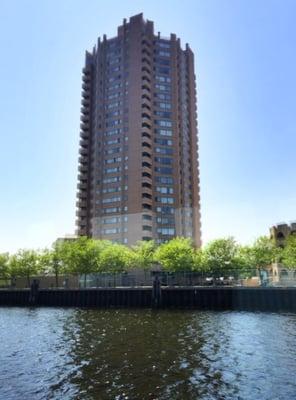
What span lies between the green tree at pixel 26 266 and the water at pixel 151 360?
55046 mm

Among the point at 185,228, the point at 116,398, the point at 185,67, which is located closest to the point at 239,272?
the point at 116,398

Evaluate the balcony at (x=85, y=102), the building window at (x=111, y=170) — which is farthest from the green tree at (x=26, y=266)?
the balcony at (x=85, y=102)

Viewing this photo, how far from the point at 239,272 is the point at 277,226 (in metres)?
59.3

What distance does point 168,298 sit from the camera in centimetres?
6612

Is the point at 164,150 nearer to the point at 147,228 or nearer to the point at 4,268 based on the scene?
the point at 147,228

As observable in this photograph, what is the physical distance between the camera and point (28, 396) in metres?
19.3

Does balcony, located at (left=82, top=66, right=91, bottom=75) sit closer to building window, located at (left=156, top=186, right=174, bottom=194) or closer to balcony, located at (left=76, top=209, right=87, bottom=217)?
balcony, located at (left=76, top=209, right=87, bottom=217)

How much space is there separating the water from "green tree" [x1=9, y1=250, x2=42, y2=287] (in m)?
55.0

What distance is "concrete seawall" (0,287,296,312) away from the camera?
5800 centimetres

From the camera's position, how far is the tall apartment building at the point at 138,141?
134 metres

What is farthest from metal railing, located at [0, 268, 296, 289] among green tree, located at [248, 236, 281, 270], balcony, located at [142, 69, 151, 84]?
balcony, located at [142, 69, 151, 84]

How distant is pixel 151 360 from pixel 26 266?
7985 centimetres

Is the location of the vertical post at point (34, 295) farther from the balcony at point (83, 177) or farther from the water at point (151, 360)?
the balcony at point (83, 177)

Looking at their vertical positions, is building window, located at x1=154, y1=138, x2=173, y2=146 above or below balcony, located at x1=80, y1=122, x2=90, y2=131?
below
